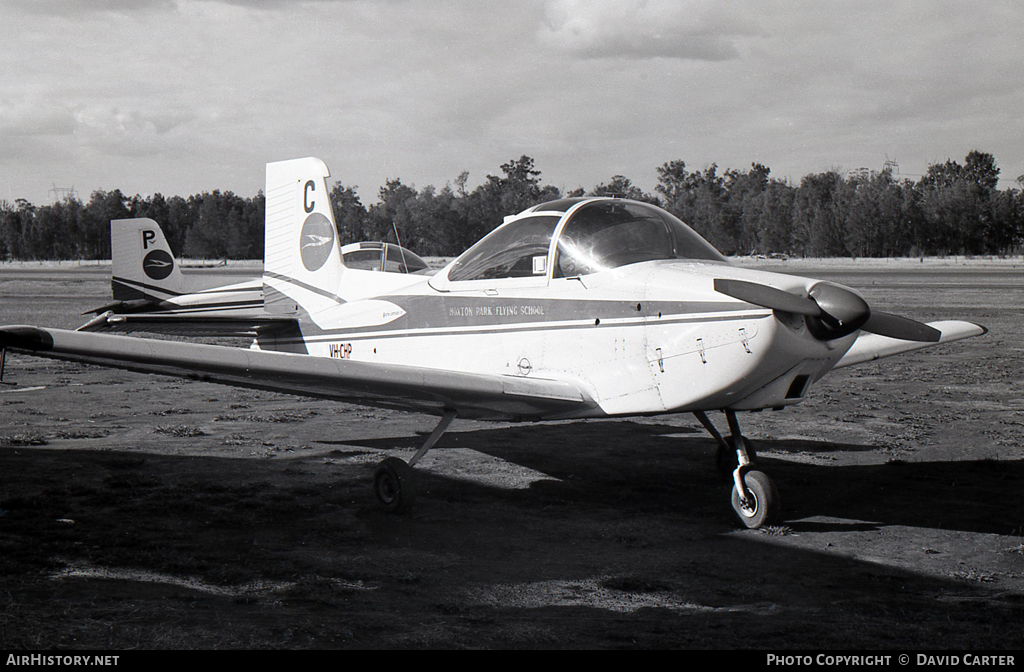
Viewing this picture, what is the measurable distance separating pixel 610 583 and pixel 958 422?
255 inches

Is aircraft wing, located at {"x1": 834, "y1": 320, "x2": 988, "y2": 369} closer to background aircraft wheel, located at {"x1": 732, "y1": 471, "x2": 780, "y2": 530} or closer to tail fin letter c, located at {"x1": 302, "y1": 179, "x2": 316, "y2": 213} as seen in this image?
background aircraft wheel, located at {"x1": 732, "y1": 471, "x2": 780, "y2": 530}

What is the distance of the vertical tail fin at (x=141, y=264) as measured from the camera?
18.2m

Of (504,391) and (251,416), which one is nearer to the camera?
(504,391)

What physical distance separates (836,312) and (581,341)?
172cm

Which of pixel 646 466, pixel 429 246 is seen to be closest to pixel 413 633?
pixel 646 466

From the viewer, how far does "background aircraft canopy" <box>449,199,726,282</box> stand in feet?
18.0

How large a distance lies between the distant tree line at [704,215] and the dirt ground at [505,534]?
72.6 m

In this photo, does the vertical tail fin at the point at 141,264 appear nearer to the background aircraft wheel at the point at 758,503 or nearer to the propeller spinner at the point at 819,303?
the background aircraft wheel at the point at 758,503

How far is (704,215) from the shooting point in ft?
363

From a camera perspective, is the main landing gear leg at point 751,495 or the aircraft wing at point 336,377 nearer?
the aircraft wing at point 336,377

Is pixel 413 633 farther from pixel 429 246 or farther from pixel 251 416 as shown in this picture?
pixel 429 246

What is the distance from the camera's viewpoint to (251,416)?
9414 millimetres

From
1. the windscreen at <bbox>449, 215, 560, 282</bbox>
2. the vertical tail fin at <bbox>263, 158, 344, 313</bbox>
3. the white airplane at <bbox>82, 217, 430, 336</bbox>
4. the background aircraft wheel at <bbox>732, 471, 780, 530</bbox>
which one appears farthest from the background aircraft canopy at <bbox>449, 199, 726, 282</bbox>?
the white airplane at <bbox>82, 217, 430, 336</bbox>

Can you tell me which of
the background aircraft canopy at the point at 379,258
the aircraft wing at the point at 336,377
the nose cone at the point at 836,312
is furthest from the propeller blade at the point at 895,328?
the background aircraft canopy at the point at 379,258
